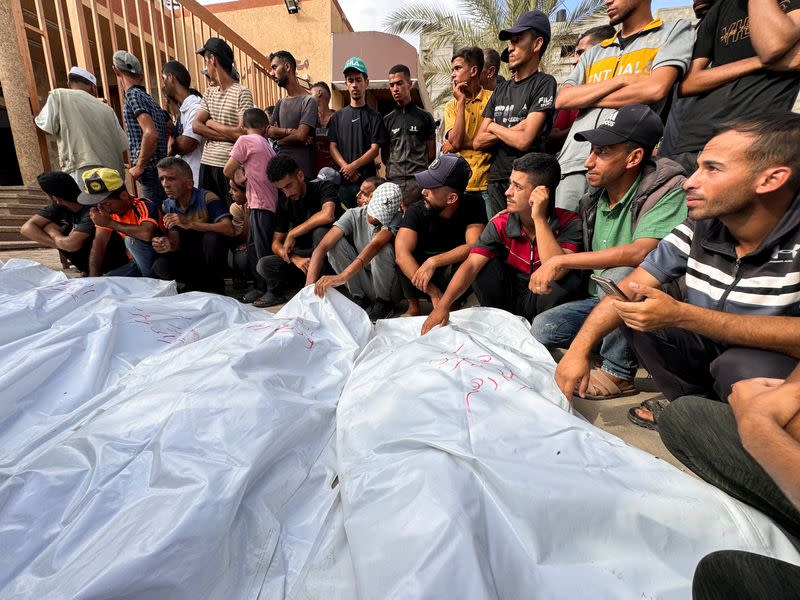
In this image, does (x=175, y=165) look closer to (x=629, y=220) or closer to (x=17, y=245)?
(x=629, y=220)

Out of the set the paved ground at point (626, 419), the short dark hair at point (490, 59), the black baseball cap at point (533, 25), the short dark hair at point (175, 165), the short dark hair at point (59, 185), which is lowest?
the paved ground at point (626, 419)

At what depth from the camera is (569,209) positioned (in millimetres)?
2303

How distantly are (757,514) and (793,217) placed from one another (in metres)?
0.81

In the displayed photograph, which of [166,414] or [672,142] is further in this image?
[672,142]

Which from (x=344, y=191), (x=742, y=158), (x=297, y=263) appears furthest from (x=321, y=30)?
(x=742, y=158)

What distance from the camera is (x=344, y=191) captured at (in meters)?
3.78

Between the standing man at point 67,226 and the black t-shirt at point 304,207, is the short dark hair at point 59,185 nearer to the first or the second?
the standing man at point 67,226

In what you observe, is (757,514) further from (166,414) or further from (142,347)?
(142,347)

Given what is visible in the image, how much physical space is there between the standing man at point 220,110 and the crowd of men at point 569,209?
0.06ft

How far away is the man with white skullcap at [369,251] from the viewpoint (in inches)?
104

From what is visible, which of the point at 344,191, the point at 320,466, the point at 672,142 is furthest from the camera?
the point at 344,191

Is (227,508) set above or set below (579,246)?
below

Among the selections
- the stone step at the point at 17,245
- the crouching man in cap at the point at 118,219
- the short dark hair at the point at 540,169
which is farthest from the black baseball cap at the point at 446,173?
the stone step at the point at 17,245

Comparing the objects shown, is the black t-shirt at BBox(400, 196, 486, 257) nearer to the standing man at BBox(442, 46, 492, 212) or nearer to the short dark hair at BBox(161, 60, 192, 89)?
the standing man at BBox(442, 46, 492, 212)
